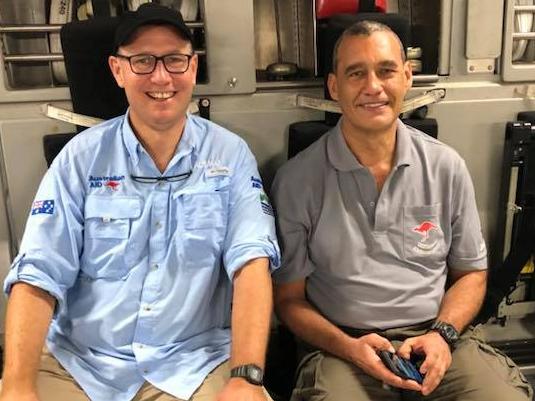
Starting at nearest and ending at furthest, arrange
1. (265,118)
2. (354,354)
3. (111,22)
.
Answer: (354,354)
(111,22)
(265,118)

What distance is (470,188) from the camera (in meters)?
1.85

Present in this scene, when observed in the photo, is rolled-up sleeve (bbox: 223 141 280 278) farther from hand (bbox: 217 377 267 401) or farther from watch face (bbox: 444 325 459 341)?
watch face (bbox: 444 325 459 341)

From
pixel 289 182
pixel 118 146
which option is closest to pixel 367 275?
pixel 289 182

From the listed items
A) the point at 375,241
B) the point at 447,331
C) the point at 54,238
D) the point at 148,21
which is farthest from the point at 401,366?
the point at 148,21

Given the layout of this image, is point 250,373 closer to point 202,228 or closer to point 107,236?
point 202,228

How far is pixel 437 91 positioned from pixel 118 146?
105cm

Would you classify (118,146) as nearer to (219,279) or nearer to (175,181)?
(175,181)

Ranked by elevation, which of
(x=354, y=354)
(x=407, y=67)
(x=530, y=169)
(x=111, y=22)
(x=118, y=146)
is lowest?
(x=354, y=354)

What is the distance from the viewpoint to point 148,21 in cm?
158

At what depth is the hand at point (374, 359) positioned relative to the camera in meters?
1.61

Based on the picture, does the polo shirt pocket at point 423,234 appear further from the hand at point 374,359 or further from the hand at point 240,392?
the hand at point 240,392

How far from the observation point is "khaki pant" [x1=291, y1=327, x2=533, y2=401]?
5.39ft

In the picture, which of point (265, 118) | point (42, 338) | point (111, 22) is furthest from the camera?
point (265, 118)

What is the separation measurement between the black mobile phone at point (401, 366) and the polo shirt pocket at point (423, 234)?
294mm
